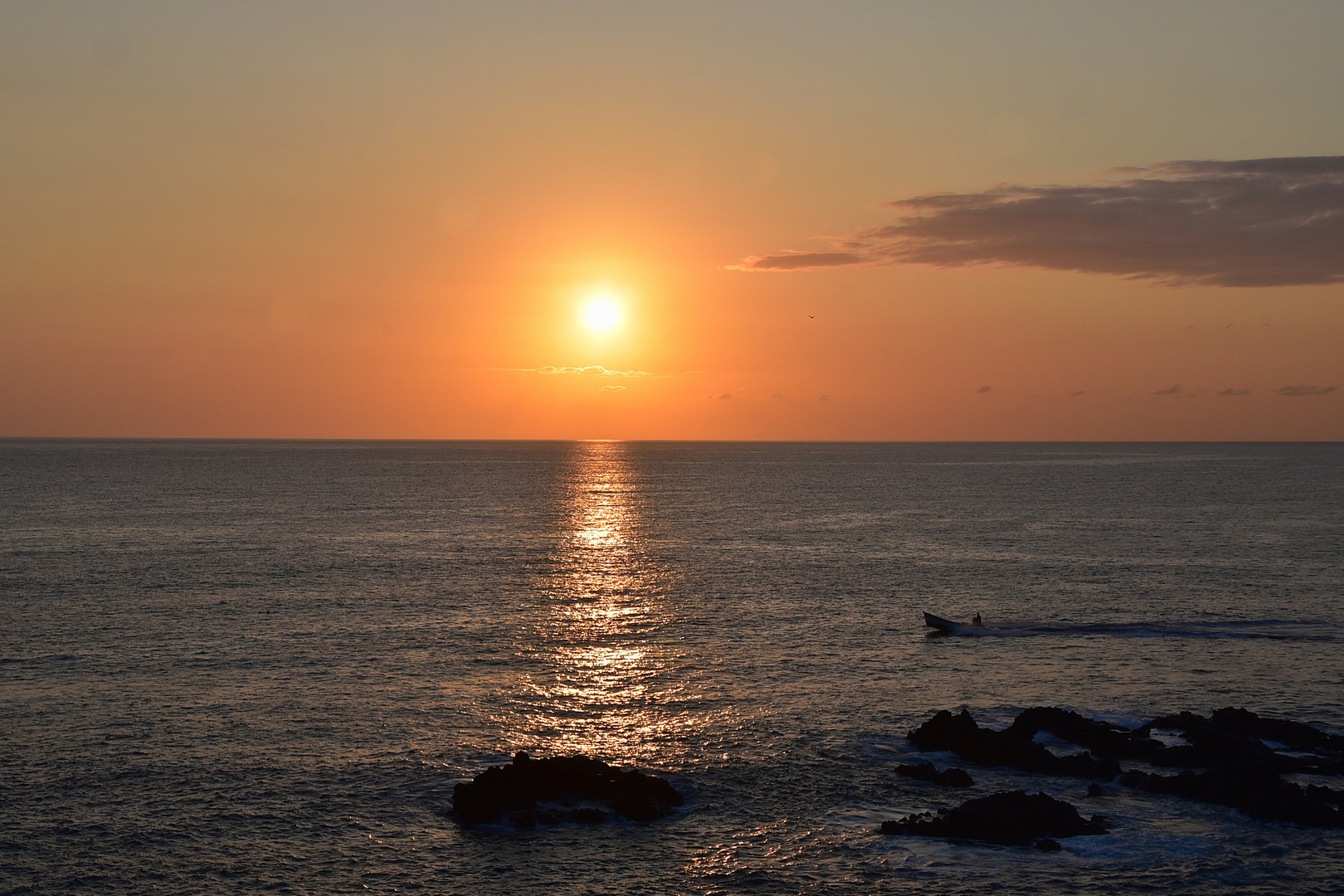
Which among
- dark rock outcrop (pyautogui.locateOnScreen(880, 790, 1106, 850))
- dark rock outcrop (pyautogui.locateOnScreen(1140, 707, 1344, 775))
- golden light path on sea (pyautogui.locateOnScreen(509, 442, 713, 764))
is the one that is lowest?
golden light path on sea (pyautogui.locateOnScreen(509, 442, 713, 764))

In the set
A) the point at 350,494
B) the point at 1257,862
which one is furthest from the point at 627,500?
the point at 1257,862

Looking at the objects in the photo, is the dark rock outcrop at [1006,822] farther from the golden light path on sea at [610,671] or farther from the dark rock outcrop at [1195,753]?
the golden light path on sea at [610,671]

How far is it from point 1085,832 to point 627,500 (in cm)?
16154

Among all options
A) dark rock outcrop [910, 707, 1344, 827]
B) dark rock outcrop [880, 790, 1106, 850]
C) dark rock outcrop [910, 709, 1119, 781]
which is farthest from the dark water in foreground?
dark rock outcrop [910, 709, 1119, 781]

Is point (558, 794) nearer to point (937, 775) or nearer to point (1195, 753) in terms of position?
point (937, 775)

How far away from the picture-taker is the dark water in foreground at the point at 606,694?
3181cm

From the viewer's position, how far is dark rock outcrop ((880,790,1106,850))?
33219 mm

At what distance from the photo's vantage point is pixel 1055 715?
4388 centimetres

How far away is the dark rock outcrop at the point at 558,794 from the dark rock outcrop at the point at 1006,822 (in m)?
7.77

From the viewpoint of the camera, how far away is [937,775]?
38844 mm

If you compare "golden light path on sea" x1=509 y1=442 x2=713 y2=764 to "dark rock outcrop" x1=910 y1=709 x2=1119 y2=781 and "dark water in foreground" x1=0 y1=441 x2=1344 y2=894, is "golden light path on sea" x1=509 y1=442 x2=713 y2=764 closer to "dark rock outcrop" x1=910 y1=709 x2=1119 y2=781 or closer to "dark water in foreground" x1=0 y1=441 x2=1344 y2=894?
"dark water in foreground" x1=0 y1=441 x2=1344 y2=894

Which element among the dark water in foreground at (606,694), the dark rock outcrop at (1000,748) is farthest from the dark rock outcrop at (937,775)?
the dark rock outcrop at (1000,748)

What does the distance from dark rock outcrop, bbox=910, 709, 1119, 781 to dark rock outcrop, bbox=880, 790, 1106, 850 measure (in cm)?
465

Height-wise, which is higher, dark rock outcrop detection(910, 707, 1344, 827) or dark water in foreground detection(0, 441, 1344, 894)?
dark rock outcrop detection(910, 707, 1344, 827)
